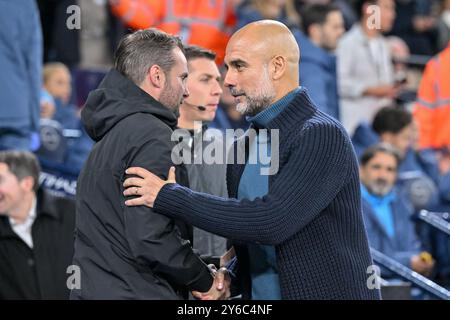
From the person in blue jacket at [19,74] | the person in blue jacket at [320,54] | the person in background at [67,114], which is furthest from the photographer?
the person in background at [67,114]

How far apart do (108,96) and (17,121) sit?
2767mm

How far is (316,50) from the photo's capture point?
780 centimetres

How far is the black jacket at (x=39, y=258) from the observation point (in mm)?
6430

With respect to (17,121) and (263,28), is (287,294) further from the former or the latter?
(17,121)

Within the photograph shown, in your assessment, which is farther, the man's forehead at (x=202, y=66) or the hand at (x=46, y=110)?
the hand at (x=46, y=110)

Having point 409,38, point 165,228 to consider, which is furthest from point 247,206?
point 409,38

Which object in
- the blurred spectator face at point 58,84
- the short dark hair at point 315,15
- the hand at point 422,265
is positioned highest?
the short dark hair at point 315,15

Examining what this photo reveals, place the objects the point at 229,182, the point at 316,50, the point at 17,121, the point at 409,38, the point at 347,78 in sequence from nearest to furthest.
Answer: the point at 229,182 → the point at 17,121 → the point at 316,50 → the point at 347,78 → the point at 409,38

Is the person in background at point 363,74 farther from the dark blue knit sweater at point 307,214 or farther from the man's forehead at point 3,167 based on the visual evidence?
the dark blue knit sweater at point 307,214

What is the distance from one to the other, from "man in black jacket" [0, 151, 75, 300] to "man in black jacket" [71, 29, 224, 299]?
2287 millimetres

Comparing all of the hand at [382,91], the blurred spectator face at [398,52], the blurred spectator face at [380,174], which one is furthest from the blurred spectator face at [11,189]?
the blurred spectator face at [398,52]

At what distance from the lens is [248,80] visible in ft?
13.8

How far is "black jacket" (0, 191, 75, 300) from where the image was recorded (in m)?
6.43

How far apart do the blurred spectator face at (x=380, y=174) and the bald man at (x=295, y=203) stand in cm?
328
